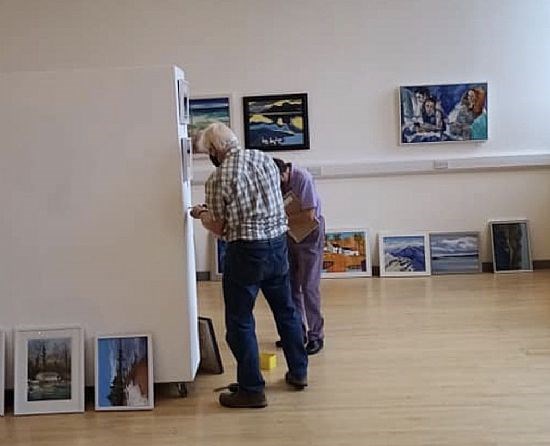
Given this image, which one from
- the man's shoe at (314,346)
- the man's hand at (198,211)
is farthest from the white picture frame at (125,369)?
the man's shoe at (314,346)

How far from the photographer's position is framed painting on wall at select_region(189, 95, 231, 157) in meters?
7.19

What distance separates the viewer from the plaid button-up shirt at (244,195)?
3.52 metres

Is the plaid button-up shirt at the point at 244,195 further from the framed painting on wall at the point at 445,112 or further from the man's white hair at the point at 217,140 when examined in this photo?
the framed painting on wall at the point at 445,112

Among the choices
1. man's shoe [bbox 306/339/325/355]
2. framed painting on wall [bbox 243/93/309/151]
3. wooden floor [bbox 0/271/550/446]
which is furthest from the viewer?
framed painting on wall [bbox 243/93/309/151]

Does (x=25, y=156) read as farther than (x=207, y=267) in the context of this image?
No

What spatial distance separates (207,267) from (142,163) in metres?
3.77

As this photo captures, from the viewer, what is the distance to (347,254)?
723cm

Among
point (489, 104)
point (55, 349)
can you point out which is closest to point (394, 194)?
point (489, 104)

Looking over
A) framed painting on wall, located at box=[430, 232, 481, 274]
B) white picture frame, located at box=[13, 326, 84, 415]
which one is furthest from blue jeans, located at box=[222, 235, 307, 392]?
framed painting on wall, located at box=[430, 232, 481, 274]

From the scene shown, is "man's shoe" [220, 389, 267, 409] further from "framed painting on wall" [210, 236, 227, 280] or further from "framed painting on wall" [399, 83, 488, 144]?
"framed painting on wall" [399, 83, 488, 144]

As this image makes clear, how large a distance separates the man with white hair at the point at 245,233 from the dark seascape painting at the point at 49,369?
2.57 ft

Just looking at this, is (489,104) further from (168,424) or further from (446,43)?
(168,424)

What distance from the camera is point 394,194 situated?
7.22 meters

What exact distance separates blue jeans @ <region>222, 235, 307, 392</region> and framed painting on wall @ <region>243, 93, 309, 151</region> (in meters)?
3.54
